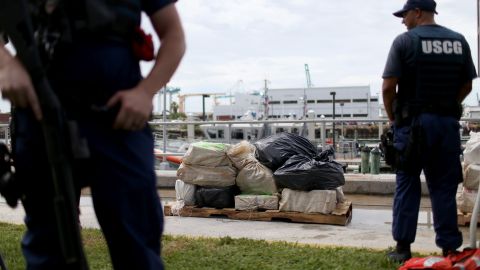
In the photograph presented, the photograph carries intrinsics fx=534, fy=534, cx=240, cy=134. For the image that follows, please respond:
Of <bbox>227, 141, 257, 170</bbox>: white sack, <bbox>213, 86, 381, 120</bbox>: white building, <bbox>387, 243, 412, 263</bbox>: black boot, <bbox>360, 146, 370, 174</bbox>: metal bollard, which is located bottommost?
<bbox>387, 243, 412, 263</bbox>: black boot

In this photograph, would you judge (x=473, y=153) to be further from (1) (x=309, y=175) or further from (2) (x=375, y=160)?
(2) (x=375, y=160)

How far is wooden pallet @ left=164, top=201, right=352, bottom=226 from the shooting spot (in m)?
5.77

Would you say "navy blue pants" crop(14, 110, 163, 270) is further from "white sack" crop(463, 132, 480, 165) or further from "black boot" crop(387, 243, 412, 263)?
"white sack" crop(463, 132, 480, 165)

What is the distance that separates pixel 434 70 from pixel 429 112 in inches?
11.7

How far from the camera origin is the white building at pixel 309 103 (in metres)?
63.1

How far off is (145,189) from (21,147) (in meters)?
0.40

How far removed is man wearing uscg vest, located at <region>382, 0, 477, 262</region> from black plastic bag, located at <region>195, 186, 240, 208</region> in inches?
103

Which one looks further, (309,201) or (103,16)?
(309,201)

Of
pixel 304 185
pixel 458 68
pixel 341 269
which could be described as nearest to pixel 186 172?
pixel 304 185

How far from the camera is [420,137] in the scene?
371cm

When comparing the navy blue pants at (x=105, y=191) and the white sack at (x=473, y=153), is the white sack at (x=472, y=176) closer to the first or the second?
the white sack at (x=473, y=153)

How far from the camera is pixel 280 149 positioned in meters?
6.25

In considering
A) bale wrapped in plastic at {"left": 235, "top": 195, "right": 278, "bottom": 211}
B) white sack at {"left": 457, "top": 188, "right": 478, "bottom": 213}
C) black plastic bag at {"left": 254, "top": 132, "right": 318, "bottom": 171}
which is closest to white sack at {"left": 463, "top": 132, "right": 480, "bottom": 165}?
white sack at {"left": 457, "top": 188, "right": 478, "bottom": 213}

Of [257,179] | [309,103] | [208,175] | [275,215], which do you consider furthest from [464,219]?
[309,103]
